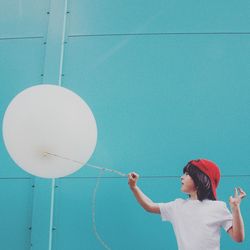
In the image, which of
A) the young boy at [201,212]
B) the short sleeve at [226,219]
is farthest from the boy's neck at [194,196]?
the short sleeve at [226,219]

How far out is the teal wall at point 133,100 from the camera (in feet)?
6.48

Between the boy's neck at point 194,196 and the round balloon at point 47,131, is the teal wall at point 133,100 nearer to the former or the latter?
the boy's neck at point 194,196

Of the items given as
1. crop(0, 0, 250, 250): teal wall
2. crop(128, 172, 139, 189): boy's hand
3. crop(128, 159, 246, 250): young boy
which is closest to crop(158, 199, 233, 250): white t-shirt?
crop(128, 159, 246, 250): young boy

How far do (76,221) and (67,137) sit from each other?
0.72 metres

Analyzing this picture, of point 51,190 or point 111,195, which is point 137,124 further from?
point 51,190

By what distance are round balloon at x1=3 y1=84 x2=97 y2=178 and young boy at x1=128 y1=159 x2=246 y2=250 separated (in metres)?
0.30

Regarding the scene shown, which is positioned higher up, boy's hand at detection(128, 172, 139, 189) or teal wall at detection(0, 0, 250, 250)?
teal wall at detection(0, 0, 250, 250)

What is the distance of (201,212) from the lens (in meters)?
1.45

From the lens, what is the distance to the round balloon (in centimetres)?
145

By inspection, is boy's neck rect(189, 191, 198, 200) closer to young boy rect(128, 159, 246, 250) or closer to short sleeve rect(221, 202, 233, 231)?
young boy rect(128, 159, 246, 250)

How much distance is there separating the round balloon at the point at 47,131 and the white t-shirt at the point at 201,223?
1.66 feet

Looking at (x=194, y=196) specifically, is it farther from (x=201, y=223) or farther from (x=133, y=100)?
(x=133, y=100)

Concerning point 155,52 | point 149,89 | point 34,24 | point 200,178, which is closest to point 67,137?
point 200,178

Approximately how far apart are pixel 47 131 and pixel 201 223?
746mm
